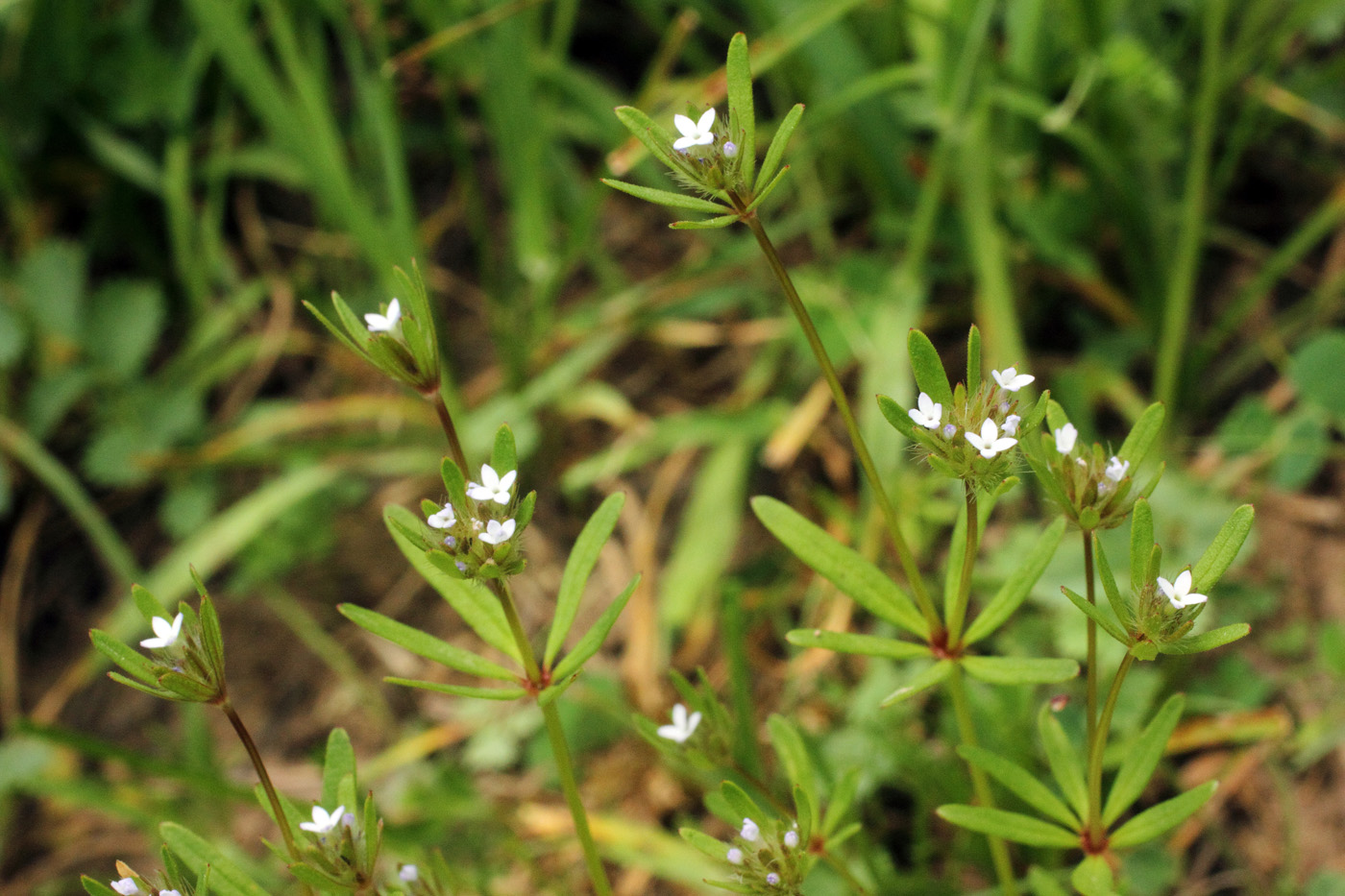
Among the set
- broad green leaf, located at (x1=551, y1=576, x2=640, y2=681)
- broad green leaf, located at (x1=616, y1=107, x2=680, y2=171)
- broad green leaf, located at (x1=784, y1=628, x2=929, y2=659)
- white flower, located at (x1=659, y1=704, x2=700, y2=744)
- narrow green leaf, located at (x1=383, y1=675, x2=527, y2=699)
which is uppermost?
broad green leaf, located at (x1=616, y1=107, x2=680, y2=171)

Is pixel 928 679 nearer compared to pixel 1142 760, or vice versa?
pixel 928 679

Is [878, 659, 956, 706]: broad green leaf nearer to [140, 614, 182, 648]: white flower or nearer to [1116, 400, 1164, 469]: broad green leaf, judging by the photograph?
[1116, 400, 1164, 469]: broad green leaf

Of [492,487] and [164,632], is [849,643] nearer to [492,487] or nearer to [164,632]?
[492,487]

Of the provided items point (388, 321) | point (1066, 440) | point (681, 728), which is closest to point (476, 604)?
point (681, 728)

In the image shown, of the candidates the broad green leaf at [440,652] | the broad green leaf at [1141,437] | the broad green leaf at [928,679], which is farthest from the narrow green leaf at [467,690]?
the broad green leaf at [1141,437]

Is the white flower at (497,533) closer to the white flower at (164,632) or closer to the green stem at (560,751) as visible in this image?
the green stem at (560,751)

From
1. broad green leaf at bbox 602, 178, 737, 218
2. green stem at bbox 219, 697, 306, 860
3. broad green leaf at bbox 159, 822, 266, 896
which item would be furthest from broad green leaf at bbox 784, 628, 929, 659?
broad green leaf at bbox 159, 822, 266, 896
